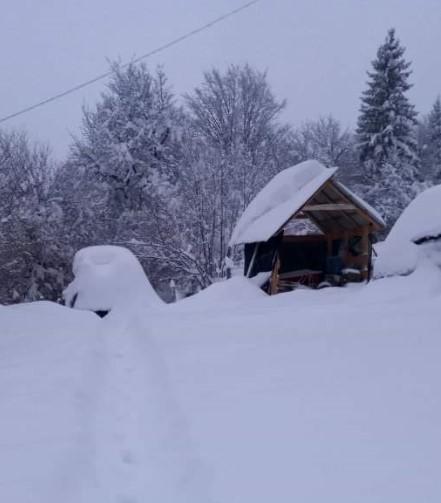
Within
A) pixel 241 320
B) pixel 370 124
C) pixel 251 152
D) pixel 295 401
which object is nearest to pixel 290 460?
pixel 295 401

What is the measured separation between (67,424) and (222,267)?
1396cm

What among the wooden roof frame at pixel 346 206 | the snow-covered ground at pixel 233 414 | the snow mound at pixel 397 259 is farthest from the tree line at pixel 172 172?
the snow-covered ground at pixel 233 414

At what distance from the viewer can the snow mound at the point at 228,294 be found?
10.7m

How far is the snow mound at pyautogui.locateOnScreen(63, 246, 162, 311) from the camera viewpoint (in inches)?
420

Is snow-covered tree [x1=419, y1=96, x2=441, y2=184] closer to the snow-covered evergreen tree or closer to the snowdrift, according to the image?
the snow-covered evergreen tree

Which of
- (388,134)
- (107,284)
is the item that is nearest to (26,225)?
(107,284)

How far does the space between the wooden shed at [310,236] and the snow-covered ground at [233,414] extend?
6147mm

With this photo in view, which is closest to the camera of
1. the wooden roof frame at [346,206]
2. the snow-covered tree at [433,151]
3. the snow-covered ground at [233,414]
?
the snow-covered ground at [233,414]

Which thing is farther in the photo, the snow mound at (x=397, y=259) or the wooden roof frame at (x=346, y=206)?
the wooden roof frame at (x=346, y=206)

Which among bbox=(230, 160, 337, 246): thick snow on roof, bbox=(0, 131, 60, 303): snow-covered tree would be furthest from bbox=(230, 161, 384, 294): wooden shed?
bbox=(0, 131, 60, 303): snow-covered tree

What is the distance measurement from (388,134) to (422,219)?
18.8 m

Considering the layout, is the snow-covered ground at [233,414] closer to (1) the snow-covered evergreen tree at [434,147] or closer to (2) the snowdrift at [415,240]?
(2) the snowdrift at [415,240]

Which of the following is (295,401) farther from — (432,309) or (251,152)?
(251,152)

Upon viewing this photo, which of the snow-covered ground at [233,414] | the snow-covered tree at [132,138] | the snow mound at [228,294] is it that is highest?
the snow-covered tree at [132,138]
